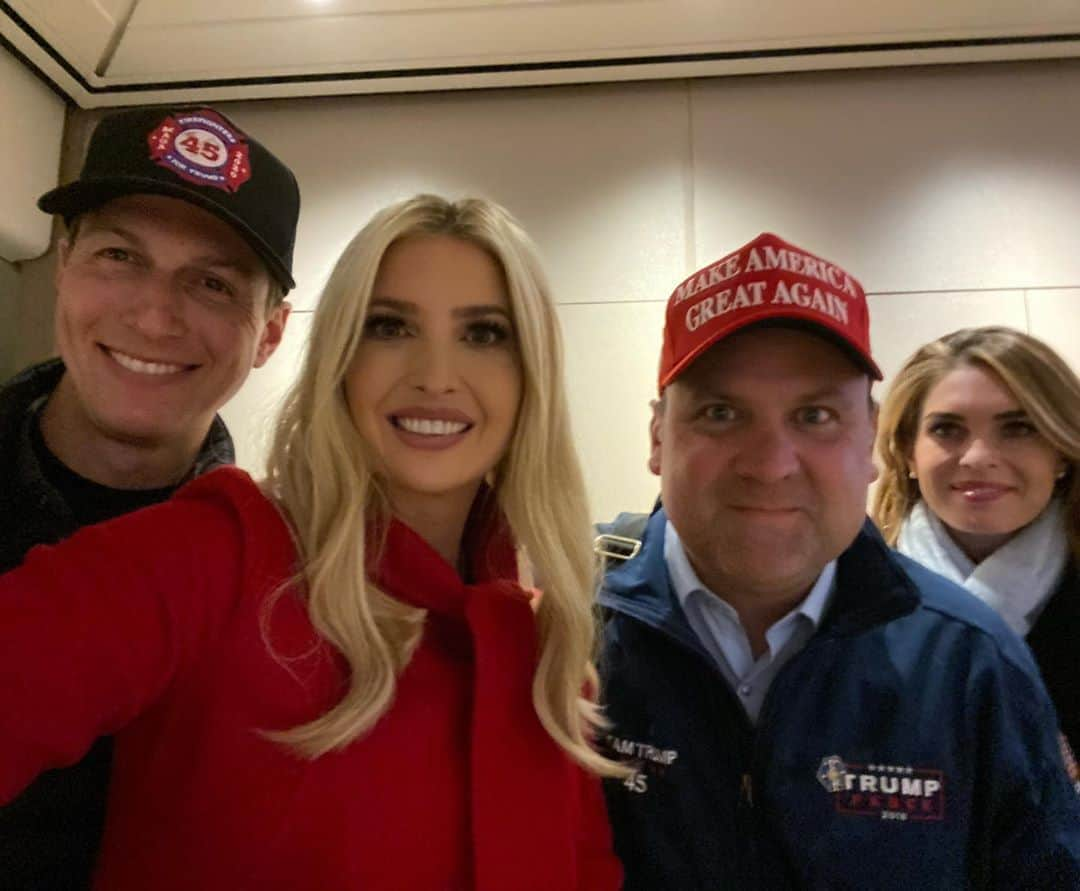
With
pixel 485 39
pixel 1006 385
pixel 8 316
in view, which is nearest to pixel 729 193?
pixel 485 39

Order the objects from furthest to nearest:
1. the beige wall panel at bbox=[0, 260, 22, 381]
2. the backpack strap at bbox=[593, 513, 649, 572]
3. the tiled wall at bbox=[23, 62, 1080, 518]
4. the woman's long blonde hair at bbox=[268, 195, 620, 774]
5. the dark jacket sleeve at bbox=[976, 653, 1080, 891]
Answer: the beige wall panel at bbox=[0, 260, 22, 381] → the tiled wall at bbox=[23, 62, 1080, 518] → the backpack strap at bbox=[593, 513, 649, 572] → the dark jacket sleeve at bbox=[976, 653, 1080, 891] → the woman's long blonde hair at bbox=[268, 195, 620, 774]

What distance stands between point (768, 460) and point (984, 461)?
80 cm

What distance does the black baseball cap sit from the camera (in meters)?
1.02

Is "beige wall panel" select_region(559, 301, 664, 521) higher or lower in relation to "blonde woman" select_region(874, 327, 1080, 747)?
higher

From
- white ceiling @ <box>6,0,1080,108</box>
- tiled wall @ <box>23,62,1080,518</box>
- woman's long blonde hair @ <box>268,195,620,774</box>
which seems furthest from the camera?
tiled wall @ <box>23,62,1080,518</box>

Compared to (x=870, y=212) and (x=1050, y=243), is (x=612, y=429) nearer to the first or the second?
(x=870, y=212)

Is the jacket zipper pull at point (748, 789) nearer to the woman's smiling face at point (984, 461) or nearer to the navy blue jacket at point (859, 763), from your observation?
the navy blue jacket at point (859, 763)

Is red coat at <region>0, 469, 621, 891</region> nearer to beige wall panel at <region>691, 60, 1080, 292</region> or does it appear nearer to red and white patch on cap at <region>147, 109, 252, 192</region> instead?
red and white patch on cap at <region>147, 109, 252, 192</region>

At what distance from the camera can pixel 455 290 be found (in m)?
0.91

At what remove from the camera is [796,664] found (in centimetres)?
91

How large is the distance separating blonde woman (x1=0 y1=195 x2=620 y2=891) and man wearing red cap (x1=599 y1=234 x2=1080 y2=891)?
9cm

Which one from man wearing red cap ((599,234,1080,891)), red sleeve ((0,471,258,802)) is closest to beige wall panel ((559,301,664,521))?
man wearing red cap ((599,234,1080,891))

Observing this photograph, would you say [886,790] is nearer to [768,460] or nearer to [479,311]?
[768,460]

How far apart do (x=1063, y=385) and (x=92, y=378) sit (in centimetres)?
160
